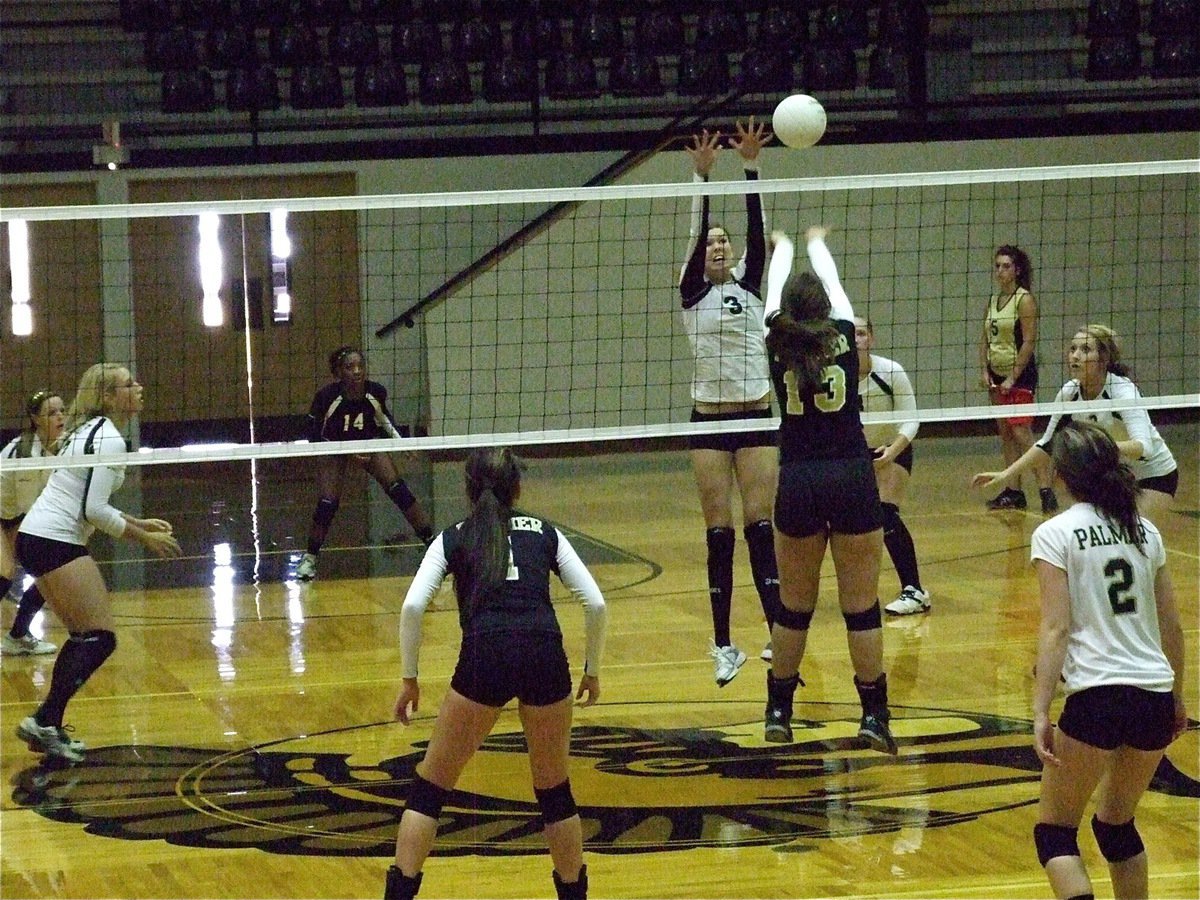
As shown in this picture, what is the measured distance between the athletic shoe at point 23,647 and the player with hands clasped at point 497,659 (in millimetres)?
4723

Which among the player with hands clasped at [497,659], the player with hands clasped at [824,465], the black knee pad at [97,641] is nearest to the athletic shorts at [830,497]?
the player with hands clasped at [824,465]

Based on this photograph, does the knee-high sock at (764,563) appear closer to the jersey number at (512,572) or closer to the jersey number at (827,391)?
the jersey number at (827,391)

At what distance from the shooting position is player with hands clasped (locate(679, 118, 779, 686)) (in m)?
7.44

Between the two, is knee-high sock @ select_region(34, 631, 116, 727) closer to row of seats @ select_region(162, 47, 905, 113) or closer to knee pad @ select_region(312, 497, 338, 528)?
knee pad @ select_region(312, 497, 338, 528)

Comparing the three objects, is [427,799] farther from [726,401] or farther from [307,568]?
[307,568]

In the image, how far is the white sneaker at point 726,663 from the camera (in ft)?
24.7

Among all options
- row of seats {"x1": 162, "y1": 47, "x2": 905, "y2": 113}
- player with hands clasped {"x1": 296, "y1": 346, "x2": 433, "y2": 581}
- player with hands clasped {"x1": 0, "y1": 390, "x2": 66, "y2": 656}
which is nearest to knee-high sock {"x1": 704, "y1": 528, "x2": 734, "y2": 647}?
player with hands clasped {"x1": 0, "y1": 390, "x2": 66, "y2": 656}

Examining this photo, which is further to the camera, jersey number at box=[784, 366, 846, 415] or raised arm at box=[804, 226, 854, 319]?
raised arm at box=[804, 226, 854, 319]

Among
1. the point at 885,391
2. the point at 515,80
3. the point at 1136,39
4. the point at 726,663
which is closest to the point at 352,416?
the point at 885,391

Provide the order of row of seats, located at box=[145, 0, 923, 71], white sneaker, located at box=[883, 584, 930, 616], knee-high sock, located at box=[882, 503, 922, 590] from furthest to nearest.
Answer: row of seats, located at box=[145, 0, 923, 71] → white sneaker, located at box=[883, 584, 930, 616] → knee-high sock, located at box=[882, 503, 922, 590]

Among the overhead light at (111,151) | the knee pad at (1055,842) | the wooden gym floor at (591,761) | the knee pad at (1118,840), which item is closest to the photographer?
the knee pad at (1055,842)

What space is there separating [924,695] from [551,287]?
9853 millimetres

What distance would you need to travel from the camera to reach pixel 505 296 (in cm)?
1641

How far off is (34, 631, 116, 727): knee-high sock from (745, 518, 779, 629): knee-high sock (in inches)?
107
